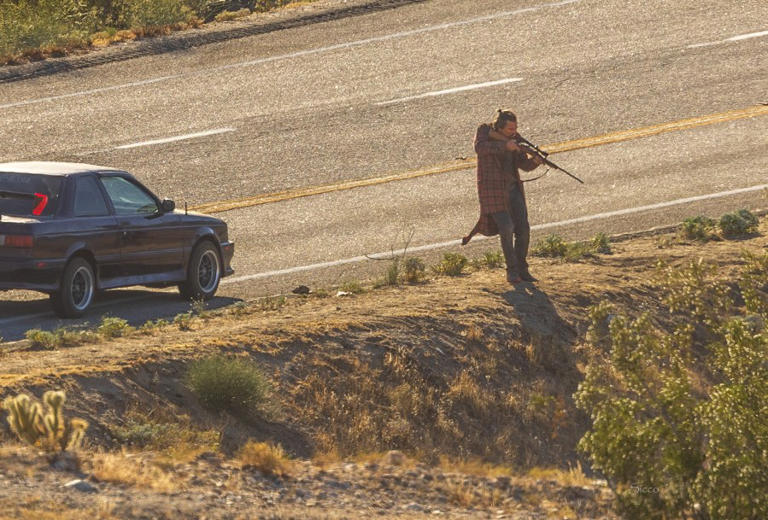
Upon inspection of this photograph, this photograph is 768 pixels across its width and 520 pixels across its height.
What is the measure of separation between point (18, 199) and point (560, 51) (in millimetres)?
13087

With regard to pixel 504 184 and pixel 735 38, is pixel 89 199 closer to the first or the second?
pixel 504 184

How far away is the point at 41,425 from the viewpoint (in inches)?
368

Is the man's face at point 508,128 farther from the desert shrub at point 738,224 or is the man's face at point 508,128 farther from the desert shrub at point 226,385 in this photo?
the desert shrub at point 226,385

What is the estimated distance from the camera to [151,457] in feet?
31.9

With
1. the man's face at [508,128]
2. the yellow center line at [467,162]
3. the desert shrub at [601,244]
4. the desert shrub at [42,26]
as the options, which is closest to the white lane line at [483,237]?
the desert shrub at [601,244]

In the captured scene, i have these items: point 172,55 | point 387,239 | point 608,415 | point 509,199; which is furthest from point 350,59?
point 608,415

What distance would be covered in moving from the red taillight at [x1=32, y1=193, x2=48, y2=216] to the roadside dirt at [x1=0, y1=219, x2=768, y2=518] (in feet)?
6.05

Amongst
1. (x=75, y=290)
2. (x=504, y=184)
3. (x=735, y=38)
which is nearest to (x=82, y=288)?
(x=75, y=290)

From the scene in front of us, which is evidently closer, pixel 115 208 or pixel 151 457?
pixel 151 457

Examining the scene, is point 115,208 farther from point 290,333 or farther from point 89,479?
point 89,479

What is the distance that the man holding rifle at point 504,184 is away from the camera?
583 inches

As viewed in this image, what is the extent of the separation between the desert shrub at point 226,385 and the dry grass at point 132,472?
1541 mm

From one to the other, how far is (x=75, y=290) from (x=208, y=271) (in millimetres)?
2213

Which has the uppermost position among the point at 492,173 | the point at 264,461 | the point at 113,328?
the point at 492,173
